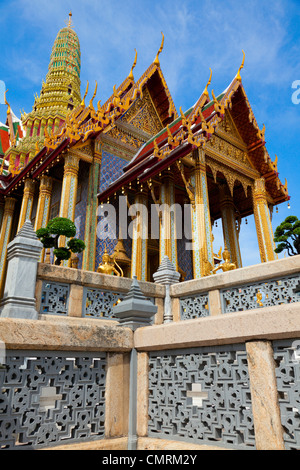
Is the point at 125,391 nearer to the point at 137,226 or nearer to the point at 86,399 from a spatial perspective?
the point at 86,399

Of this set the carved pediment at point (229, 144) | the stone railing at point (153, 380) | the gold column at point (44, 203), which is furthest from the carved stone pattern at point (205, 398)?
the carved pediment at point (229, 144)

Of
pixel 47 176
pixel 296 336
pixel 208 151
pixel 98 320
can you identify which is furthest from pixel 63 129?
pixel 296 336

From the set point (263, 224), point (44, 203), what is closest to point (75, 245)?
point (44, 203)

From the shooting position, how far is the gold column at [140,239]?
Answer: 33.7 feet

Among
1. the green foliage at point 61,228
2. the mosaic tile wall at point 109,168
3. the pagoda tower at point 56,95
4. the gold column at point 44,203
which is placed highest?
the pagoda tower at point 56,95

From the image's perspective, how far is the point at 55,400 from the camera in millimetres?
2807

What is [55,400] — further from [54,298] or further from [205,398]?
[54,298]

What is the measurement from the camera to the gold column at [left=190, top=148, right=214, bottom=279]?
9.02m

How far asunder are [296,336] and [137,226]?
28.0 feet

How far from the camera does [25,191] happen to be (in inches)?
480

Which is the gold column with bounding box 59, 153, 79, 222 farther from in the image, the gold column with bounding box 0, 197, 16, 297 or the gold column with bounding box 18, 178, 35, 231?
the gold column with bounding box 0, 197, 16, 297

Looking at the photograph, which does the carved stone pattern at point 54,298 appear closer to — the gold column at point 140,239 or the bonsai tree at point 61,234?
the bonsai tree at point 61,234

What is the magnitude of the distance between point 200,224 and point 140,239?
1.95m

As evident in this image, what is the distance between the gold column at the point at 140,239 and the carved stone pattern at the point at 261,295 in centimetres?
470
